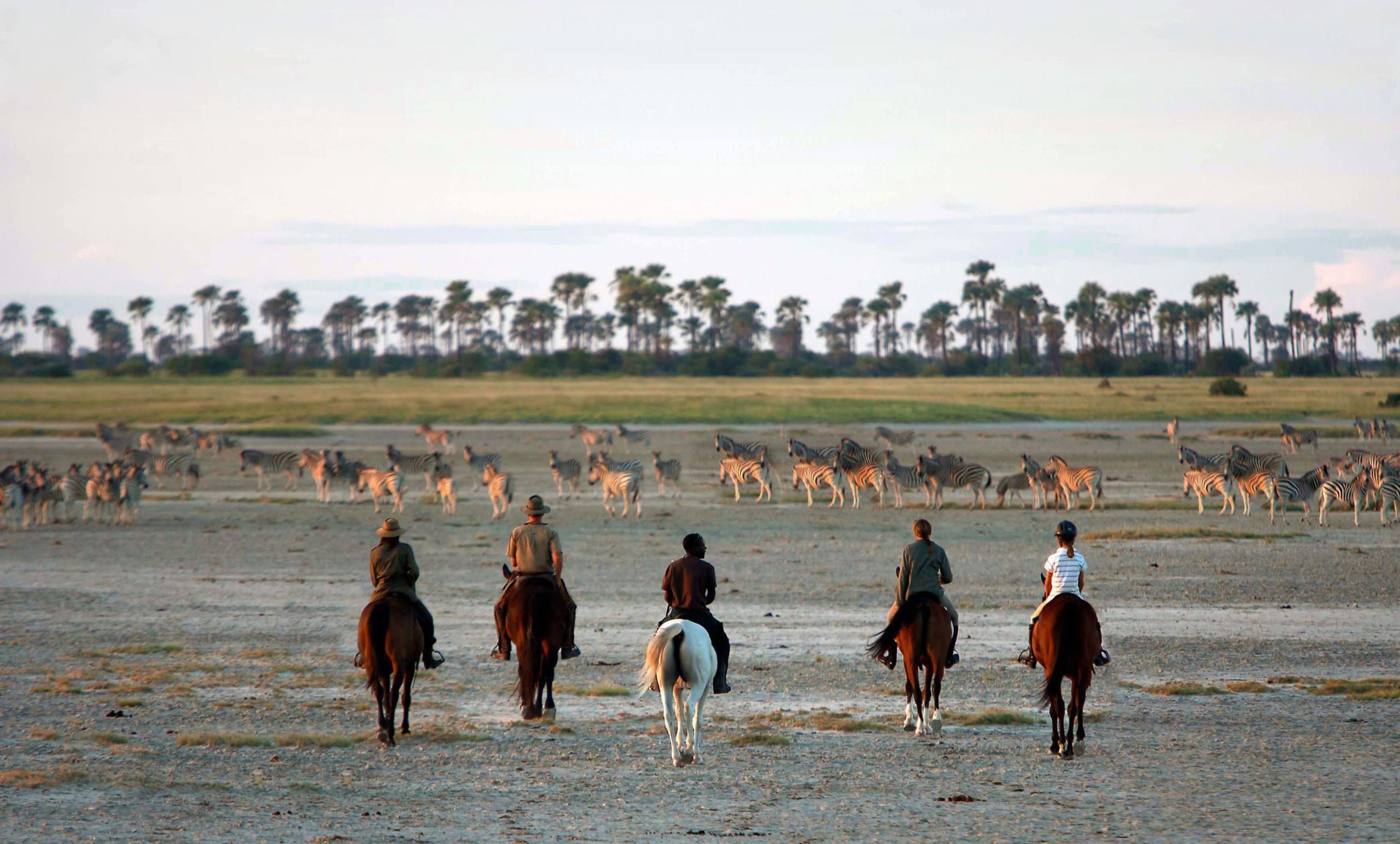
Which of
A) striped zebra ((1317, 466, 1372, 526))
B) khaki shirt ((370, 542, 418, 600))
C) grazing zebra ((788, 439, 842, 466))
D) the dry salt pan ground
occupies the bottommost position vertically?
the dry salt pan ground

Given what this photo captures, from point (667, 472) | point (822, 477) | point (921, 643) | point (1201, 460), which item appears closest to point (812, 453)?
point (822, 477)

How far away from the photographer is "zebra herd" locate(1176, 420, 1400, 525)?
28203 mm

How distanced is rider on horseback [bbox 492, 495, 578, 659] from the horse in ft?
8.60

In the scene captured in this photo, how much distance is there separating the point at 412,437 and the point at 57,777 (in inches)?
1788

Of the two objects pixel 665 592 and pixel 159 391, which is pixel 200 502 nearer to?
pixel 665 592

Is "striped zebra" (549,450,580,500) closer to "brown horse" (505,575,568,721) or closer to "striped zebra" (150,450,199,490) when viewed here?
"striped zebra" (150,450,199,490)

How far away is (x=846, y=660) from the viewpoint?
1470 cm

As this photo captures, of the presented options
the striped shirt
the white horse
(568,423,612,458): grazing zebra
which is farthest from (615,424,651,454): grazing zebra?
the striped shirt

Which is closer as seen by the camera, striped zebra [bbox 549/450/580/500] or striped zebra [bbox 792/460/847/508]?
striped zebra [bbox 792/460/847/508]

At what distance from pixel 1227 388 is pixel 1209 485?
52.2m

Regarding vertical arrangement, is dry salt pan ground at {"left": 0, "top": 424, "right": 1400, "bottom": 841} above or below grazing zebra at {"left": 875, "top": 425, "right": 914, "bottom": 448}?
below

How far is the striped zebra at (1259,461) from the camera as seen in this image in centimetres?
3216

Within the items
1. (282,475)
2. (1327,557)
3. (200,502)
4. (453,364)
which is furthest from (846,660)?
(453,364)

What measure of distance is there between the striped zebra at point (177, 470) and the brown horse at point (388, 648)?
26728mm
